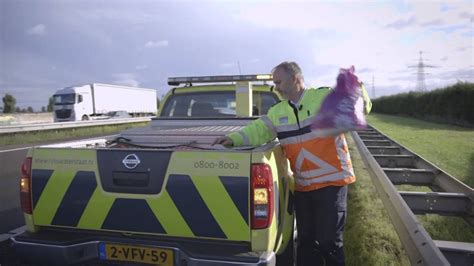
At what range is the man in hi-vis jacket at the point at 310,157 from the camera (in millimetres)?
3281

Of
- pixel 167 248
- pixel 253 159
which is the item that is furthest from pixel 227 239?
pixel 253 159

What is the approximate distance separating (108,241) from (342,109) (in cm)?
209

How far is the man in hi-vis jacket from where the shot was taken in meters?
3.28

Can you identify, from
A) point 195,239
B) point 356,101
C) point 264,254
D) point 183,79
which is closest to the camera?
point 264,254

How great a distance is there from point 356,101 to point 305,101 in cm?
44

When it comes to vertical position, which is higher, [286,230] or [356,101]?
[356,101]

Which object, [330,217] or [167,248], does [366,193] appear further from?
[167,248]

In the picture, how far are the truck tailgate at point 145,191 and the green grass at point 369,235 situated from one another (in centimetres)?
194

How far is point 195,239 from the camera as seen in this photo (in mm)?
2908

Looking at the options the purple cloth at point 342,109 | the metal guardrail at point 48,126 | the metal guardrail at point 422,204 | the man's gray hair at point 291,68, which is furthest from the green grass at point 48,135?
the purple cloth at point 342,109

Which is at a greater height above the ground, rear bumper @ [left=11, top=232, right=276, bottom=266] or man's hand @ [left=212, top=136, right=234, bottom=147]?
man's hand @ [left=212, top=136, right=234, bottom=147]

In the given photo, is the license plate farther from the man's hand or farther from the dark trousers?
the dark trousers

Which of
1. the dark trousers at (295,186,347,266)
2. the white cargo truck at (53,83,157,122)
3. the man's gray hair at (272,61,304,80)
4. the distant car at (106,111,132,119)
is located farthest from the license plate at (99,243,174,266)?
the distant car at (106,111,132,119)

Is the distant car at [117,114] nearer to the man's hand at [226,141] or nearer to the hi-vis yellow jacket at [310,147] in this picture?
the man's hand at [226,141]
